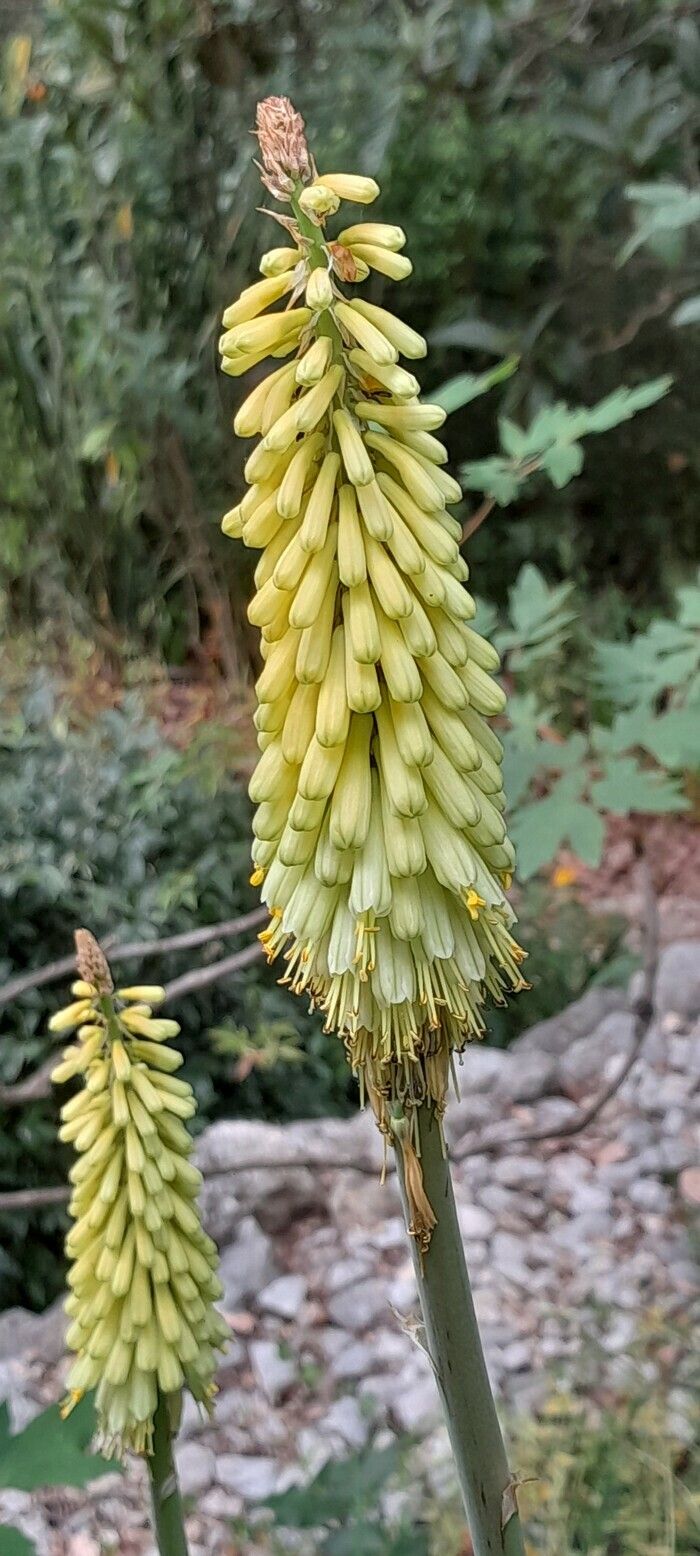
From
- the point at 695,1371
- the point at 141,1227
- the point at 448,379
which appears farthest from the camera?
the point at 448,379

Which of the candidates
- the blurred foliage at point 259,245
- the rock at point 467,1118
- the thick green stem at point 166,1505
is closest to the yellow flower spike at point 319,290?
the thick green stem at point 166,1505

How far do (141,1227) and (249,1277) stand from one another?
69.5 inches

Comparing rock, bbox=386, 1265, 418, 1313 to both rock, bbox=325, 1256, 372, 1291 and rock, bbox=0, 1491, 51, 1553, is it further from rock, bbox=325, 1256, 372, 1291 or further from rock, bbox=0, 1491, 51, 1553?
rock, bbox=0, 1491, 51, 1553

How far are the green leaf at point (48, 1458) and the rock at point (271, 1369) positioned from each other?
162cm

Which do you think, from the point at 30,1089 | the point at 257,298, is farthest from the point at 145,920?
the point at 257,298

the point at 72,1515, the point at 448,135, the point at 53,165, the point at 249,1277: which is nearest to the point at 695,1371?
the point at 249,1277

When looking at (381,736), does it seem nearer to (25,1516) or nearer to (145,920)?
(25,1516)

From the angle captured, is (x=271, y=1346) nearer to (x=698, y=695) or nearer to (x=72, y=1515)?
(x=72, y=1515)

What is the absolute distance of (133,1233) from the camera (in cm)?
146

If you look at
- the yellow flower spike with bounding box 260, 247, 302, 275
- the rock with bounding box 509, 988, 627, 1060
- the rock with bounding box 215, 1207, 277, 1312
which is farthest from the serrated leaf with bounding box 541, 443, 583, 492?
the rock with bounding box 215, 1207, 277, 1312

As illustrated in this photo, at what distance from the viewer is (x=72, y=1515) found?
2584mm

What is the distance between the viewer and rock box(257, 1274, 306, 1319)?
2.98m

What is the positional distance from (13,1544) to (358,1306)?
186 centimetres

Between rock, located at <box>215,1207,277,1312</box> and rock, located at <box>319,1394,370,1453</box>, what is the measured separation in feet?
1.35
